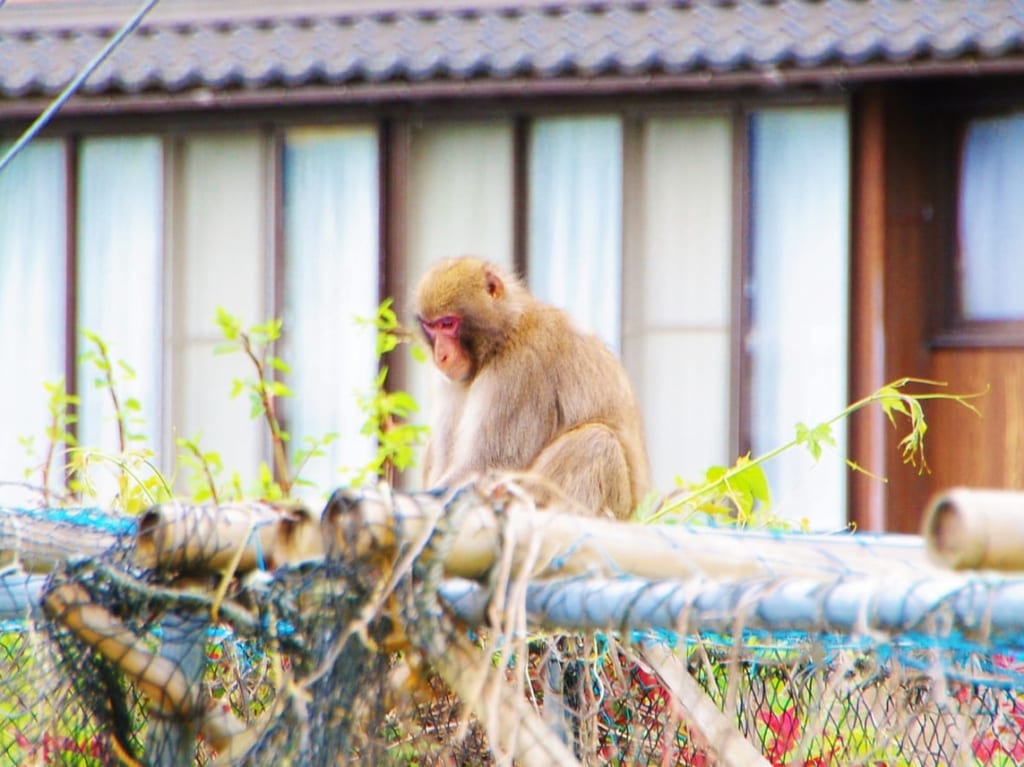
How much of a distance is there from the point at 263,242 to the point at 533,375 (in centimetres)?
463

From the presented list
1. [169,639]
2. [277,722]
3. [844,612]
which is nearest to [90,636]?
[169,639]

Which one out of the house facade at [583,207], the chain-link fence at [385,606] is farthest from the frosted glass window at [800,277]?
the chain-link fence at [385,606]

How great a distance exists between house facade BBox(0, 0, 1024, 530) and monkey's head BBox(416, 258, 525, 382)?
11.1ft

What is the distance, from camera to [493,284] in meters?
6.08

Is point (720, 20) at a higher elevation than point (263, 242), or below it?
higher

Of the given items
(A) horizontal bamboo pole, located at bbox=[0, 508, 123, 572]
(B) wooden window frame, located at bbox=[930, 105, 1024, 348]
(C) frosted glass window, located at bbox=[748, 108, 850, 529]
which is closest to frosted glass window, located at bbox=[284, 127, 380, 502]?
(C) frosted glass window, located at bbox=[748, 108, 850, 529]

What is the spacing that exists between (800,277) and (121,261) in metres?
4.05

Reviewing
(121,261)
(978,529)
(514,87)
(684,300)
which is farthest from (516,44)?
(978,529)

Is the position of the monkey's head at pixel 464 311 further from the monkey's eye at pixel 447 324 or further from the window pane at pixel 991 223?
the window pane at pixel 991 223

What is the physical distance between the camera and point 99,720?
252 centimetres

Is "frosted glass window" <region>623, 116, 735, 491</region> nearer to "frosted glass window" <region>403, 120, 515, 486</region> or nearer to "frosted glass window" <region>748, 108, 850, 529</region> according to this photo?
"frosted glass window" <region>748, 108, 850, 529</region>

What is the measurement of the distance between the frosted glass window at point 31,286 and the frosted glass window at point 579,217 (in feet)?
9.57

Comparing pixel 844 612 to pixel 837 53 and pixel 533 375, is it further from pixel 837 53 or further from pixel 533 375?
pixel 837 53

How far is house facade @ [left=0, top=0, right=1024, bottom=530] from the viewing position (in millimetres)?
9453
